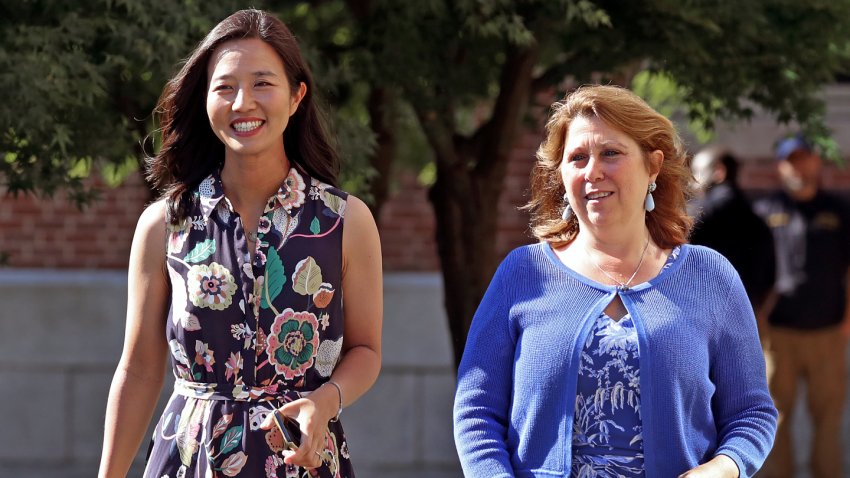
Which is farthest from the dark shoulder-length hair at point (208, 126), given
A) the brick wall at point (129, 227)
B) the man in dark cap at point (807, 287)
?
the brick wall at point (129, 227)

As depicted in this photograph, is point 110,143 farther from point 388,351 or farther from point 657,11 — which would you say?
point 388,351

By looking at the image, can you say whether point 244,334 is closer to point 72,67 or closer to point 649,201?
point 649,201

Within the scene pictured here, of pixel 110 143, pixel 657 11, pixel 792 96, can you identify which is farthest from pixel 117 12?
pixel 792 96

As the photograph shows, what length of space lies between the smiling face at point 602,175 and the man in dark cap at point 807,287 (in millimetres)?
5330

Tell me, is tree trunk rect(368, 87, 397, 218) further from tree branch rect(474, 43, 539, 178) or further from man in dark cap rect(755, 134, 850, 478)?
man in dark cap rect(755, 134, 850, 478)

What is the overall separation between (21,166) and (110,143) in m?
0.34

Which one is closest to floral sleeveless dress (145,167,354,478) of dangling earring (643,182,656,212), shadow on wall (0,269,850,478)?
dangling earring (643,182,656,212)

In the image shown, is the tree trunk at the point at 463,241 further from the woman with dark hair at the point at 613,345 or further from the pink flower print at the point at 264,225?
the pink flower print at the point at 264,225

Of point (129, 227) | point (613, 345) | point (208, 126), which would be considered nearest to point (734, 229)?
point (129, 227)

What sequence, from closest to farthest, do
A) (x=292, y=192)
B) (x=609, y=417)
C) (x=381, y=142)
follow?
1. (x=609, y=417)
2. (x=292, y=192)
3. (x=381, y=142)

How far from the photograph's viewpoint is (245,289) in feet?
8.83

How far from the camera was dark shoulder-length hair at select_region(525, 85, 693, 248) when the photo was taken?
2828 millimetres

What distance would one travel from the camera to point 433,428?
886 cm

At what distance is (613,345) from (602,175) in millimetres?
360
